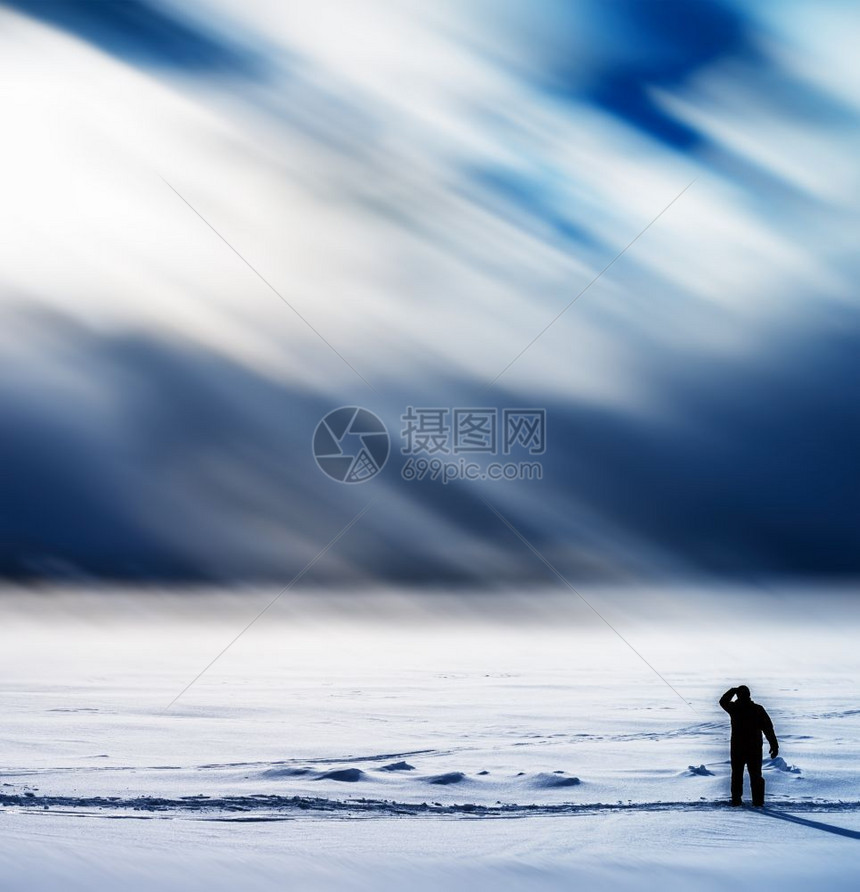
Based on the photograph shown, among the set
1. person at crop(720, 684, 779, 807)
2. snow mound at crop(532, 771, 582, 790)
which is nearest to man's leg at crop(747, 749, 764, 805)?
person at crop(720, 684, 779, 807)

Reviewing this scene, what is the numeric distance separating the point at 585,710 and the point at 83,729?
32.2ft

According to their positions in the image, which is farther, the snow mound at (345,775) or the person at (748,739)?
the snow mound at (345,775)

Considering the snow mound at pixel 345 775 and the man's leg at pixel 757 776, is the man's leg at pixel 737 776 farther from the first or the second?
the snow mound at pixel 345 775

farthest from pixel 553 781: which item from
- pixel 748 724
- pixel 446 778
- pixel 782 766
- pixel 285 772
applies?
pixel 285 772

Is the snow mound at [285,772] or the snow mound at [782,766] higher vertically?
the snow mound at [782,766]

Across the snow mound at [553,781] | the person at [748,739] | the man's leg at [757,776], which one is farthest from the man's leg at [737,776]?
the snow mound at [553,781]

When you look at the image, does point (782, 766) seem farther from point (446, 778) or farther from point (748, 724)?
point (446, 778)

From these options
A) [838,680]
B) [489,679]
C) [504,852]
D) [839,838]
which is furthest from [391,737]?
[838,680]

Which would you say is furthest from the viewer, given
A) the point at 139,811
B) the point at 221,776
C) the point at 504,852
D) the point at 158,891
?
the point at 221,776

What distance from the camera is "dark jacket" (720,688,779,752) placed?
9.22 metres

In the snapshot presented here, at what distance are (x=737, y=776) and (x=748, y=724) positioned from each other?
61cm

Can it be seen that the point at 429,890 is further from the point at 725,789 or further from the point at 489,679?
the point at 489,679

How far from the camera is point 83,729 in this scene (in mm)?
14961

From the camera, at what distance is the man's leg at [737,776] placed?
30.7ft
